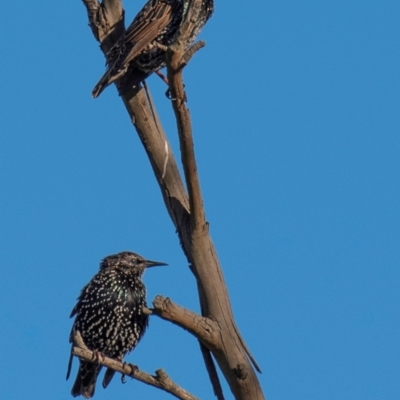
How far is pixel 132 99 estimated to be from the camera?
6.17 meters

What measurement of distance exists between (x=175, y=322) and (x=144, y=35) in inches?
86.5

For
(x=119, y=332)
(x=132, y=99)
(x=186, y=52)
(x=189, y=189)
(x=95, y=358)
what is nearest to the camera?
(x=186, y=52)

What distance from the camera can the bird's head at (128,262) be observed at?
286 inches

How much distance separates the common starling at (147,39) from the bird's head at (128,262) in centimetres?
160

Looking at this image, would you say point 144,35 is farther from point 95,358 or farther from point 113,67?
point 95,358

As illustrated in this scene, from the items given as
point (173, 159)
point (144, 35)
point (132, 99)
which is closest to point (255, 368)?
point (173, 159)

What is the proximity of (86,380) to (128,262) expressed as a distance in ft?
3.12

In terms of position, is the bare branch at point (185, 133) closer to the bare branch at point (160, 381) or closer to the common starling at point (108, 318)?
the bare branch at point (160, 381)

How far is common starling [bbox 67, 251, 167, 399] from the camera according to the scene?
272 inches

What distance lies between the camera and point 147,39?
20.6 ft

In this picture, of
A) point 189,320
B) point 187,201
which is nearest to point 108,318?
point 187,201

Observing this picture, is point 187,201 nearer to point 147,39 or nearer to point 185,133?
point 185,133

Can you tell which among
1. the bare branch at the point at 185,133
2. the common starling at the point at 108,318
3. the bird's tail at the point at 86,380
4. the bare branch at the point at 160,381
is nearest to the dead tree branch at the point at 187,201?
the bare branch at the point at 185,133

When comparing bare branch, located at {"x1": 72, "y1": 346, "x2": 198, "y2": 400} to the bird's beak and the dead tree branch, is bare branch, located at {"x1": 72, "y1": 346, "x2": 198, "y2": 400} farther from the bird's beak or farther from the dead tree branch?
the bird's beak
